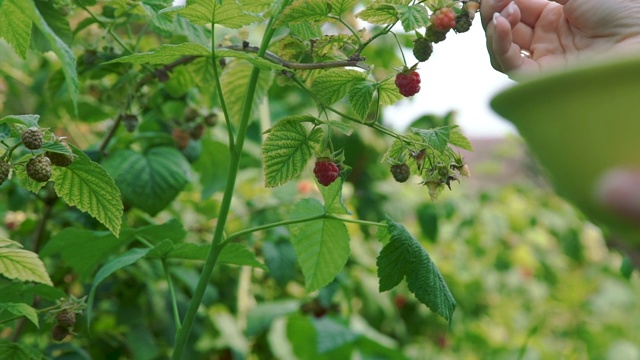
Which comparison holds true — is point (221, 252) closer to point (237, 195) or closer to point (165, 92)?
point (165, 92)

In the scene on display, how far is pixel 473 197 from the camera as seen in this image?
8.86ft

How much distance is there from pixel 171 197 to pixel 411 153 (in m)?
0.44

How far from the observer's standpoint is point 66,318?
2.92 ft

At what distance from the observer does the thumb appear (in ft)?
1.41

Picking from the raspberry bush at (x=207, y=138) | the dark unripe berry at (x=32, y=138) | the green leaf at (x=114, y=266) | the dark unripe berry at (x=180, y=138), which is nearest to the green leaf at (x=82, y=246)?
the raspberry bush at (x=207, y=138)

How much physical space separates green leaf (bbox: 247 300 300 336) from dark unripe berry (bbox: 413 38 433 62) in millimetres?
850

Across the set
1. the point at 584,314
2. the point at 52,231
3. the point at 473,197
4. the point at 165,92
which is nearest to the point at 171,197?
the point at 165,92

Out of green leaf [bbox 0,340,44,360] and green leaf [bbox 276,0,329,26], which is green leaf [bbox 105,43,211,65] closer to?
green leaf [bbox 276,0,329,26]

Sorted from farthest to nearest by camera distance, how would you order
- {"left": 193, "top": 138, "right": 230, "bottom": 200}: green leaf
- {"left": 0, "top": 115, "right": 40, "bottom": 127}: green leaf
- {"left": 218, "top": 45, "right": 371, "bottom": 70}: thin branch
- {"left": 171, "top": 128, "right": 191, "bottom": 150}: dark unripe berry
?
{"left": 193, "top": 138, "right": 230, "bottom": 200}: green leaf < {"left": 171, "top": 128, "right": 191, "bottom": 150}: dark unripe berry < {"left": 218, "top": 45, "right": 371, "bottom": 70}: thin branch < {"left": 0, "top": 115, "right": 40, "bottom": 127}: green leaf

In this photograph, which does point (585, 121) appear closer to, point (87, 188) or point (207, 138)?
point (87, 188)

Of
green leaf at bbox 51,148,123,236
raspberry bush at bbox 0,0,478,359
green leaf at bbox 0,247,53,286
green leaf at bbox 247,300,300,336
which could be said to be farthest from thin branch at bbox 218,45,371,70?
green leaf at bbox 247,300,300,336

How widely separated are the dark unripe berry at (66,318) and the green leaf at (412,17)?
0.49 meters

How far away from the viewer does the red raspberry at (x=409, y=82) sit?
79cm

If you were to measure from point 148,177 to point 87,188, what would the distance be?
331 millimetres
